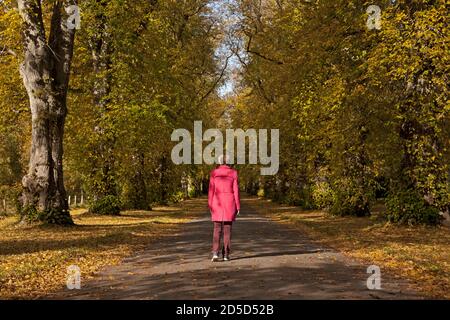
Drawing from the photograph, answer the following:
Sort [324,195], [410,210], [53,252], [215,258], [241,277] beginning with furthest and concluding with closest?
[324,195] → [410,210] → [53,252] → [215,258] → [241,277]

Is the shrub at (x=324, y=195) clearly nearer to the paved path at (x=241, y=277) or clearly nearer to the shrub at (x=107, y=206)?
the shrub at (x=107, y=206)

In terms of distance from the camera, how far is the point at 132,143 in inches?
1003

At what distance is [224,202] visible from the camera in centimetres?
1097

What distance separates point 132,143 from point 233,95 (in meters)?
49.7

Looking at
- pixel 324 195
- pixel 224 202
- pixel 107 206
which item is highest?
pixel 224 202

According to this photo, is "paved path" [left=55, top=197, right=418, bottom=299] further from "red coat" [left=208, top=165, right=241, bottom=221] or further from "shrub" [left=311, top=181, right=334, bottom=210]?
"shrub" [left=311, top=181, right=334, bottom=210]

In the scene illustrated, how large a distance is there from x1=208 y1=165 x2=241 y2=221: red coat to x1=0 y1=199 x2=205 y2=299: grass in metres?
2.54

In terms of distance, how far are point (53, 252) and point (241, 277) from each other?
Answer: 553 cm

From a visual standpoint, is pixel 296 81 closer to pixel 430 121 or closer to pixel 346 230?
pixel 346 230

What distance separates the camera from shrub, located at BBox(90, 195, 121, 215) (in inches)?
1086

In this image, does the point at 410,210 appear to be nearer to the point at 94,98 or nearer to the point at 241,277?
the point at 241,277

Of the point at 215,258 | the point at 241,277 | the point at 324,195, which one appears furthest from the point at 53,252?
the point at 324,195

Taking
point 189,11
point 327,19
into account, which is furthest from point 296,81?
point 189,11

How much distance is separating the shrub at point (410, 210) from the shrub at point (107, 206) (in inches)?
583
